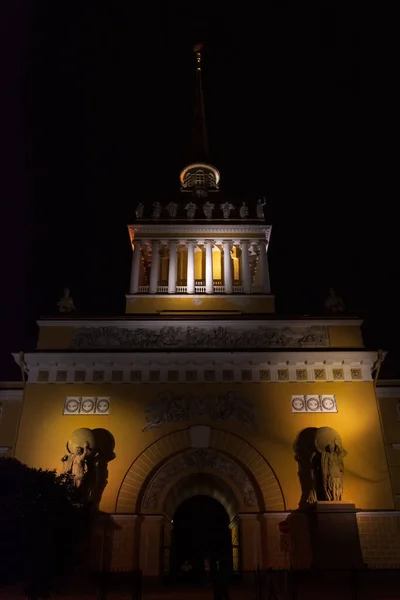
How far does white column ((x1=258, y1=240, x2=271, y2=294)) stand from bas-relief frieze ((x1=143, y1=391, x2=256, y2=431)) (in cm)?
693

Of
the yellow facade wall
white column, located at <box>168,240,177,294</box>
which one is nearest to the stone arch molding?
the yellow facade wall

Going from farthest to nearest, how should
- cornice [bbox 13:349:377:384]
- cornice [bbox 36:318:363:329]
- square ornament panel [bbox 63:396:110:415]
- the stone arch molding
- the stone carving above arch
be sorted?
cornice [bbox 36:318:363:329], cornice [bbox 13:349:377:384], square ornament panel [bbox 63:396:110:415], the stone carving above arch, the stone arch molding

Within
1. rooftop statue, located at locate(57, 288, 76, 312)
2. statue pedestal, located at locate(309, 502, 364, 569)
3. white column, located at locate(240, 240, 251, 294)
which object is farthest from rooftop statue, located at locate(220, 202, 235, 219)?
statue pedestal, located at locate(309, 502, 364, 569)

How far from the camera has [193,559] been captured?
72.0 ft

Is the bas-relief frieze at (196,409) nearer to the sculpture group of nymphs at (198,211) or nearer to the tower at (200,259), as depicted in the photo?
the tower at (200,259)

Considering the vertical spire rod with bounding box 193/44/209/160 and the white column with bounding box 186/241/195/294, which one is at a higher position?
the vertical spire rod with bounding box 193/44/209/160

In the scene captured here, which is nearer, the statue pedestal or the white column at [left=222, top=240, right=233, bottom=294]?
the statue pedestal

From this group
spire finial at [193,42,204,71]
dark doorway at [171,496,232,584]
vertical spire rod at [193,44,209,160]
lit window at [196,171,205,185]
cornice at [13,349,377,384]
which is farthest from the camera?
spire finial at [193,42,204,71]

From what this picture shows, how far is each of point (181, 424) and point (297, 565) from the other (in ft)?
20.2

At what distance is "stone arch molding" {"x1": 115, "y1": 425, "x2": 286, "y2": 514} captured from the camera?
18.2 meters

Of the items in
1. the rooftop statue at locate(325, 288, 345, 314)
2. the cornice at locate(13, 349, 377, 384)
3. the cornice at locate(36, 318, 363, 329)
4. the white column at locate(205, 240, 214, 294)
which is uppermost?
the white column at locate(205, 240, 214, 294)

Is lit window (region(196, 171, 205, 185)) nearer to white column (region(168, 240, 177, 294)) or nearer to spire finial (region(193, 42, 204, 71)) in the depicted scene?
white column (region(168, 240, 177, 294))

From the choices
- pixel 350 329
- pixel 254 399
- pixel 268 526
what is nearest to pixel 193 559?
pixel 268 526

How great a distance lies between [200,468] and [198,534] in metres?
5.36
